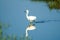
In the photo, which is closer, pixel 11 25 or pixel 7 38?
pixel 7 38

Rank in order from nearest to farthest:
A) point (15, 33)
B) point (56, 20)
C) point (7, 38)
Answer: point (7, 38)
point (15, 33)
point (56, 20)

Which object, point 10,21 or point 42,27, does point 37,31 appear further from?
point 10,21

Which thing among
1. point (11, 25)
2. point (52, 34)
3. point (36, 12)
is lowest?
point (52, 34)

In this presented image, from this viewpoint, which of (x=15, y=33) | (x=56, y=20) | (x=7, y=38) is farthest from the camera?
(x=56, y=20)

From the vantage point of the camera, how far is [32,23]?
210cm

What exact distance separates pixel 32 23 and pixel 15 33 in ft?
0.95

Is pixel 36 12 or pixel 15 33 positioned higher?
pixel 36 12

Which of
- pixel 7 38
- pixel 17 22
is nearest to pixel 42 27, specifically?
pixel 17 22

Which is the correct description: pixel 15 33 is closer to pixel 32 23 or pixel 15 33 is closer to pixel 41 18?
pixel 32 23

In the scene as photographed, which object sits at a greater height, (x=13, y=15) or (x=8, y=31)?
(x=13, y=15)

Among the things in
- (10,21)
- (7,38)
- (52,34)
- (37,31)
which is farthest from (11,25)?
(52,34)

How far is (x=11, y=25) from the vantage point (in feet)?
6.75

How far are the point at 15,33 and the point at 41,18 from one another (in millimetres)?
441

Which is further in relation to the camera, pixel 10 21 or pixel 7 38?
pixel 10 21
